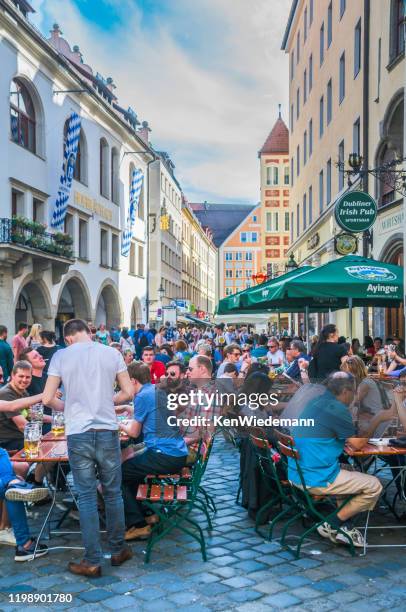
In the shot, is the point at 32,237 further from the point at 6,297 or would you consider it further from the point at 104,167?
the point at 104,167

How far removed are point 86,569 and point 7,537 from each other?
1.09m

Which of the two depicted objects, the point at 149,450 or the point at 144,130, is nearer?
the point at 149,450

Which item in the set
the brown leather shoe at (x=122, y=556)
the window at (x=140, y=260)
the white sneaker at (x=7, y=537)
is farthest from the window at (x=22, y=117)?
the brown leather shoe at (x=122, y=556)

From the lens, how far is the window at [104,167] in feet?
109

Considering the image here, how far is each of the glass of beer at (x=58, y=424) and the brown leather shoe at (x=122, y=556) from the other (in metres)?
1.66

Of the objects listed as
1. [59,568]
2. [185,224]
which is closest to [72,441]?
[59,568]

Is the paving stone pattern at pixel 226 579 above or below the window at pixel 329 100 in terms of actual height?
below

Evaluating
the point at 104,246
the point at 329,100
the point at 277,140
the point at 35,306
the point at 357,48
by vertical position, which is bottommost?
the point at 35,306

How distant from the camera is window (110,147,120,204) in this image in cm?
3482

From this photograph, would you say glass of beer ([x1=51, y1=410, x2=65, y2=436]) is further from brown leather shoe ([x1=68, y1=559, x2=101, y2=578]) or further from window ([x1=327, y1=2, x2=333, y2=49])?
window ([x1=327, y1=2, x2=333, y2=49])

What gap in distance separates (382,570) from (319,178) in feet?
81.0

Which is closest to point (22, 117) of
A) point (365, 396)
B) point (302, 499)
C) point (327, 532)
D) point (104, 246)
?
point (104, 246)

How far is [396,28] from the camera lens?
53.9ft

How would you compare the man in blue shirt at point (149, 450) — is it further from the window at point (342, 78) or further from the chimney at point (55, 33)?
the chimney at point (55, 33)
